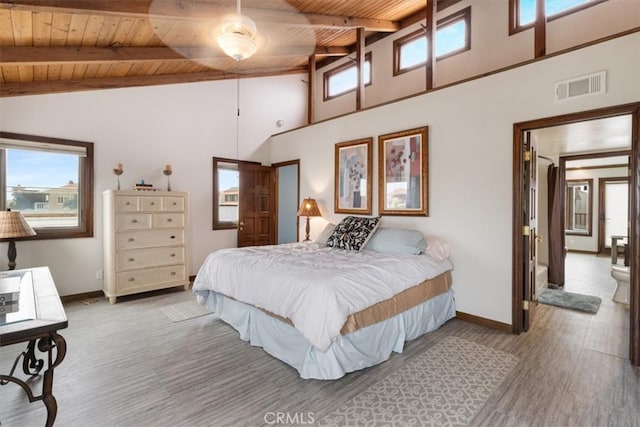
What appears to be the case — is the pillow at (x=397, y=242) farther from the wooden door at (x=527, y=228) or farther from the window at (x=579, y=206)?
the window at (x=579, y=206)

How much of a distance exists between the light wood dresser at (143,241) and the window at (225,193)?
92 cm

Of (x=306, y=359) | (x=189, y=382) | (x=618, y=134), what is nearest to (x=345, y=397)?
(x=306, y=359)

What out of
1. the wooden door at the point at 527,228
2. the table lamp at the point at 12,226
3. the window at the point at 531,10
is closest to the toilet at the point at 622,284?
the wooden door at the point at 527,228

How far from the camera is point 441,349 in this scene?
2770mm

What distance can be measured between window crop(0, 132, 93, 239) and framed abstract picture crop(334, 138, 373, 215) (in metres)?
3.53

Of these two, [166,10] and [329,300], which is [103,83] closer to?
[166,10]

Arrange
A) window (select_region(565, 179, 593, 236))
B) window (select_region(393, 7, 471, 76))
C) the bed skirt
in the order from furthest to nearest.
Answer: window (select_region(565, 179, 593, 236)), window (select_region(393, 7, 471, 76)), the bed skirt

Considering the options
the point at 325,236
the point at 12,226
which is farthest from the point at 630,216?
the point at 12,226

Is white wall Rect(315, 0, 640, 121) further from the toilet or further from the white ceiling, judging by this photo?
the toilet

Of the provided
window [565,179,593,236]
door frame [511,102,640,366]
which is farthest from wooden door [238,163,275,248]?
window [565,179,593,236]

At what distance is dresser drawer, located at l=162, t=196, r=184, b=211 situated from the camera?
172 inches

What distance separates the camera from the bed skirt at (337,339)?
226 cm

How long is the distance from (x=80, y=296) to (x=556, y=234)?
7.17m

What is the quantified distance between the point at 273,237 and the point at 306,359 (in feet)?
13.0
